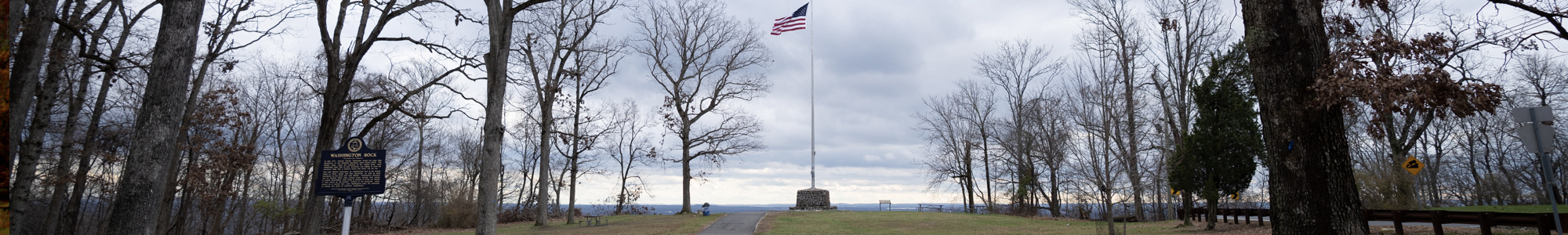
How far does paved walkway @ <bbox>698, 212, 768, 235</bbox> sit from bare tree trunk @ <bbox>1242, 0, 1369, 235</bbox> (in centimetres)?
1087

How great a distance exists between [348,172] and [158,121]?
194 centimetres

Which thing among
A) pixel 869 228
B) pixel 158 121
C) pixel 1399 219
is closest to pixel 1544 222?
pixel 1399 219

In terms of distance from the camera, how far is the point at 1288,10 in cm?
741

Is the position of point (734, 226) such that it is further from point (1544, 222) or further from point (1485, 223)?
point (1544, 222)

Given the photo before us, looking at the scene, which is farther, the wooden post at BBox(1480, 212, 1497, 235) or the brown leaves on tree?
the wooden post at BBox(1480, 212, 1497, 235)

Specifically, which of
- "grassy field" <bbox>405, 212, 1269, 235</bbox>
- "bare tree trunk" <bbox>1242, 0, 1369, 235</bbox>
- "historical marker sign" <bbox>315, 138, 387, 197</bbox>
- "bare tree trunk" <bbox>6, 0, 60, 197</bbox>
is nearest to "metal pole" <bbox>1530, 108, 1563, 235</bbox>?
"bare tree trunk" <bbox>1242, 0, 1369, 235</bbox>

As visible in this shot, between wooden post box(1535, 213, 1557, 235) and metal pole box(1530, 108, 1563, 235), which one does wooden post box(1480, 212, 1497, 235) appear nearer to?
wooden post box(1535, 213, 1557, 235)

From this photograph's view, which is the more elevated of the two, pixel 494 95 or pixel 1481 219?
pixel 494 95

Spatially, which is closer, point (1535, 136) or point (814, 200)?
point (1535, 136)

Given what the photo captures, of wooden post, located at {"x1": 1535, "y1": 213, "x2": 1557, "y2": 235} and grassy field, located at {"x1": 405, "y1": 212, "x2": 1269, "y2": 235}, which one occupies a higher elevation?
wooden post, located at {"x1": 1535, "y1": 213, "x2": 1557, "y2": 235}

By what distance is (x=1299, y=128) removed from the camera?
23.6 feet

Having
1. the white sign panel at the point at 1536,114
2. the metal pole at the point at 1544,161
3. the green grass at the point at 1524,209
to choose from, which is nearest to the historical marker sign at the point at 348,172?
the metal pole at the point at 1544,161

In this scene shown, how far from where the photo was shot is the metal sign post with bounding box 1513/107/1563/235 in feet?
24.9

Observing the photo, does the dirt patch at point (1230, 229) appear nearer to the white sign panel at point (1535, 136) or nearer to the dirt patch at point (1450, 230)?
the dirt patch at point (1450, 230)
